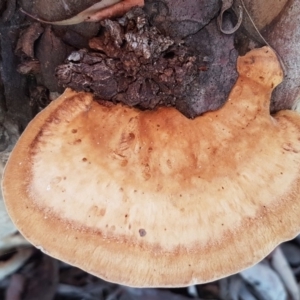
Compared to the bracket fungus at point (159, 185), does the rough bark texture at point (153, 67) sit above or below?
above

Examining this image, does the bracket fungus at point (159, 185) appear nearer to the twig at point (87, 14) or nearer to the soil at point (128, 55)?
the soil at point (128, 55)

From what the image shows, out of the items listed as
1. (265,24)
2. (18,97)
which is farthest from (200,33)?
(18,97)

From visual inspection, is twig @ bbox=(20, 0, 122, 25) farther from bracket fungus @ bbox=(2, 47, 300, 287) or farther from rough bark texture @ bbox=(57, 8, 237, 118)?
bracket fungus @ bbox=(2, 47, 300, 287)

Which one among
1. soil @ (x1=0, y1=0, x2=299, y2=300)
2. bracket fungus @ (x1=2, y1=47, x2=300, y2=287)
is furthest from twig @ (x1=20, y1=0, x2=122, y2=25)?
bracket fungus @ (x1=2, y1=47, x2=300, y2=287)

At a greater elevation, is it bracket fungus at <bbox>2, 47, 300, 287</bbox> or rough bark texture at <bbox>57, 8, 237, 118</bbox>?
rough bark texture at <bbox>57, 8, 237, 118</bbox>

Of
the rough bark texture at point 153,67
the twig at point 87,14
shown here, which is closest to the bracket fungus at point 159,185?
the rough bark texture at point 153,67

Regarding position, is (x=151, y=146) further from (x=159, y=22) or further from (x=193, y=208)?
(x=159, y=22)

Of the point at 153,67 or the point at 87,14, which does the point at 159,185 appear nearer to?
the point at 153,67

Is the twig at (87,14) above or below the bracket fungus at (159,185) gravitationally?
above
